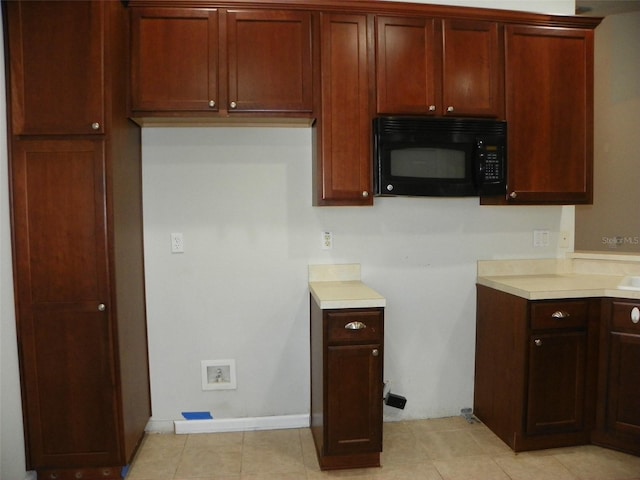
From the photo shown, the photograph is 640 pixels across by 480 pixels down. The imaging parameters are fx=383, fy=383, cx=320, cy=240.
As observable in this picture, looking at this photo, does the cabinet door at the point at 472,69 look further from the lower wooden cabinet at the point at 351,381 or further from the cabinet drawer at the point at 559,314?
the lower wooden cabinet at the point at 351,381

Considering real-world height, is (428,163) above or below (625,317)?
above

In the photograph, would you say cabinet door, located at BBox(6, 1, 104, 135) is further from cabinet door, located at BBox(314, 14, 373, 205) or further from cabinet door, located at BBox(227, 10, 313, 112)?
cabinet door, located at BBox(314, 14, 373, 205)

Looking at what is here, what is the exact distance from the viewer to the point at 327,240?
2336mm

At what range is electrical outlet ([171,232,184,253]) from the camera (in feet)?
7.36

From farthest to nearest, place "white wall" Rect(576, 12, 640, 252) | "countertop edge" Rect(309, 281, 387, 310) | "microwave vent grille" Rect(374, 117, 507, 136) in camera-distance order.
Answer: "white wall" Rect(576, 12, 640, 252)
"microwave vent grille" Rect(374, 117, 507, 136)
"countertop edge" Rect(309, 281, 387, 310)

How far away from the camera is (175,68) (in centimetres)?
194

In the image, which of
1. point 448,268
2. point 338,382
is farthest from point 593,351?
point 338,382

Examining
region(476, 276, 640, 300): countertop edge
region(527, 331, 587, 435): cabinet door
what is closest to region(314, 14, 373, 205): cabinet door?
region(476, 276, 640, 300): countertop edge

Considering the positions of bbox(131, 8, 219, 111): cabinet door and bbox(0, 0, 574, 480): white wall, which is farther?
bbox(0, 0, 574, 480): white wall

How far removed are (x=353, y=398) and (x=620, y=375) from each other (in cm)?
142

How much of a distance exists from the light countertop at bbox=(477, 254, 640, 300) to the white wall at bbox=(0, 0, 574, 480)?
0.43 feet

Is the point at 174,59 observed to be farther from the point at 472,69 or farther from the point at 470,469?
the point at 470,469

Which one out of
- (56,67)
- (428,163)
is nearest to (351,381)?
(428,163)

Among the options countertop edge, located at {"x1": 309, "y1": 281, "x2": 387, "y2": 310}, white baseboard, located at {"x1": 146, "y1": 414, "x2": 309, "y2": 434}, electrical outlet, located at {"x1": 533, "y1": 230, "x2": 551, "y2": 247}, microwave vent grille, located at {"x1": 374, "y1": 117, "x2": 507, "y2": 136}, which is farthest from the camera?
electrical outlet, located at {"x1": 533, "y1": 230, "x2": 551, "y2": 247}
